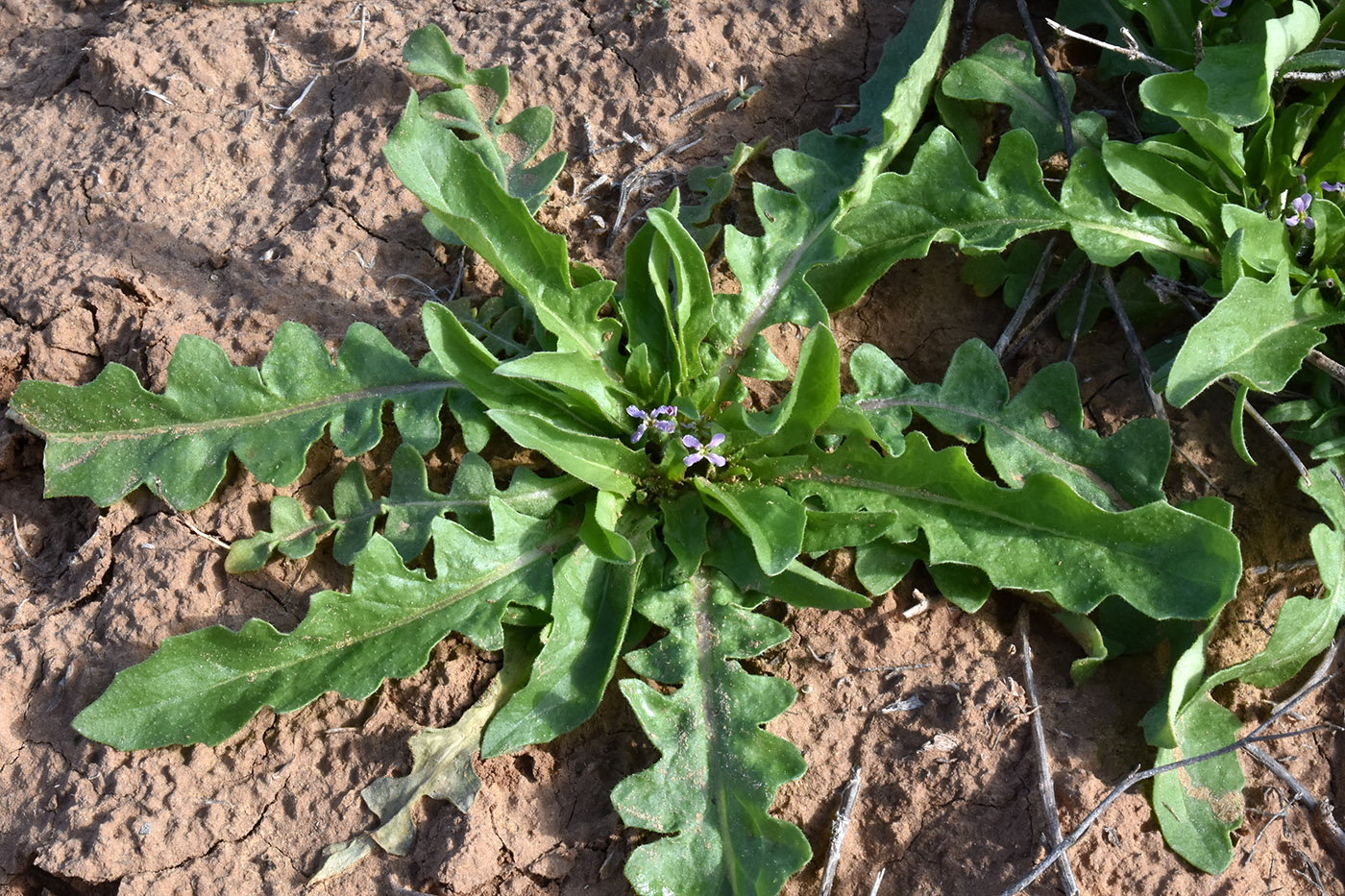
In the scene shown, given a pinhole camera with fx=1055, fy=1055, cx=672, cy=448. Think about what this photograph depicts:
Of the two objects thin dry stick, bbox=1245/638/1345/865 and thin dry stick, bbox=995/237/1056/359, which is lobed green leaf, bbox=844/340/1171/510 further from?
thin dry stick, bbox=1245/638/1345/865

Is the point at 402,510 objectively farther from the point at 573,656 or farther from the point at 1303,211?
the point at 1303,211

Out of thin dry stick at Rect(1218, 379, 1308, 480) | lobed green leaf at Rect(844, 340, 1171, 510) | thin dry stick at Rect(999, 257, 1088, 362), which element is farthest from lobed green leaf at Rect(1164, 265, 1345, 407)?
thin dry stick at Rect(999, 257, 1088, 362)

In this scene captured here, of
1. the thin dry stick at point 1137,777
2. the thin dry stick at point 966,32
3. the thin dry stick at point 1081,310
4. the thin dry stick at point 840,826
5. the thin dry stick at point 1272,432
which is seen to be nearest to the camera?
the thin dry stick at point 1137,777

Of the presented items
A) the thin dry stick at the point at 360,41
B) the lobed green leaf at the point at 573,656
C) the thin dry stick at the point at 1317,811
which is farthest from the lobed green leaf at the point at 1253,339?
the thin dry stick at the point at 360,41

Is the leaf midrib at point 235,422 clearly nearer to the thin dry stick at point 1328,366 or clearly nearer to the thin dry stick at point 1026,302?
the thin dry stick at point 1026,302

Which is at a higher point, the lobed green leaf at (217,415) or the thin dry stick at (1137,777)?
the lobed green leaf at (217,415)

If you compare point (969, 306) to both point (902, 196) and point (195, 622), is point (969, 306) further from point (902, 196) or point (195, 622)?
point (195, 622)

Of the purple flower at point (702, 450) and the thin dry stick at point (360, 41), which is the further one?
the thin dry stick at point (360, 41)
